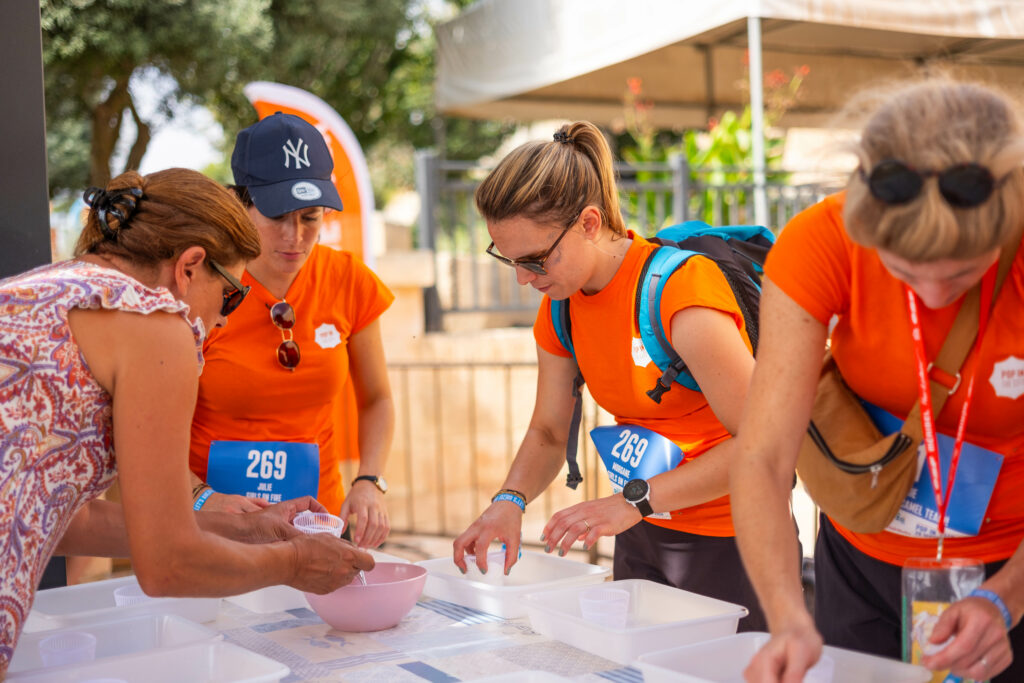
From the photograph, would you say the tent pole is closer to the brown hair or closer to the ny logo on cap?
the ny logo on cap

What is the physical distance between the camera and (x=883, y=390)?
1464 millimetres

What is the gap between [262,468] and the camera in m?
2.34

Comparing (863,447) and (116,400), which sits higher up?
(116,400)

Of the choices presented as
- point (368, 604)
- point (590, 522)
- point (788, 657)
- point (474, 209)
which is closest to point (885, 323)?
point (788, 657)

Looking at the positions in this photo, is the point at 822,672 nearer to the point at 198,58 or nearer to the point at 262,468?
the point at 262,468

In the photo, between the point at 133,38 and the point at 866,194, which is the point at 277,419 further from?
the point at 133,38

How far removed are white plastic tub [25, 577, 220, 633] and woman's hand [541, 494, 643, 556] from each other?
73 cm

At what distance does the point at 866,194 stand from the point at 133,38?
801cm

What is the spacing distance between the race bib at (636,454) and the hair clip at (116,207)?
39.9 inches

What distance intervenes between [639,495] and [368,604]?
1.83 feet

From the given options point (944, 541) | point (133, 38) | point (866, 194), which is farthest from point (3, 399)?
point (133, 38)

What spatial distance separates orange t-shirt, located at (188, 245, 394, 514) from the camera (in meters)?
2.37

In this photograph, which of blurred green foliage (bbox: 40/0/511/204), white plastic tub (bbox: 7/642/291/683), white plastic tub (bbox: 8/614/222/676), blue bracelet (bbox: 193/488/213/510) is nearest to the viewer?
white plastic tub (bbox: 7/642/291/683)

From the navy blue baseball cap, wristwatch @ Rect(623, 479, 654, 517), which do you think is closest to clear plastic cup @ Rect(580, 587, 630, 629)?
wristwatch @ Rect(623, 479, 654, 517)
